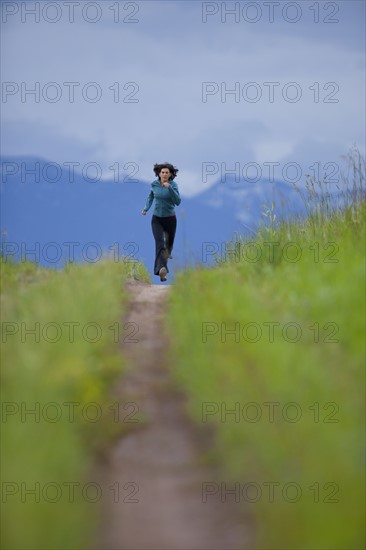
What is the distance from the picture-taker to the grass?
3.41 meters

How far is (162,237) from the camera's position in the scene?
1298 centimetres

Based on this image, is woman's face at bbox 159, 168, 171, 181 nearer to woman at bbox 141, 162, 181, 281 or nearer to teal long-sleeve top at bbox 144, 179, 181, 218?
woman at bbox 141, 162, 181, 281

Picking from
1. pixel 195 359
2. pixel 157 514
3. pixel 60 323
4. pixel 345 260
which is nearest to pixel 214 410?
pixel 195 359

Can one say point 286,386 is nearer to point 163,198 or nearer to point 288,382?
point 288,382

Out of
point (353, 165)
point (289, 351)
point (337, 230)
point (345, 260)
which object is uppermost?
point (353, 165)

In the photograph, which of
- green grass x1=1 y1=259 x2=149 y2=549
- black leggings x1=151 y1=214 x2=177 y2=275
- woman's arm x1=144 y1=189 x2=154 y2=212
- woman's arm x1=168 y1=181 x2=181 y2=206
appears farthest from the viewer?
woman's arm x1=144 y1=189 x2=154 y2=212

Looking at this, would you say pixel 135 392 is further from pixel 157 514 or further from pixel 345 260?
pixel 345 260

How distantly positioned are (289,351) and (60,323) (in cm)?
205

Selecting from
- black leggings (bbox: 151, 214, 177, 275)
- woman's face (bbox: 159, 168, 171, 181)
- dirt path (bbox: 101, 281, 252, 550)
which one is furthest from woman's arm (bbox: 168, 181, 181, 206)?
dirt path (bbox: 101, 281, 252, 550)

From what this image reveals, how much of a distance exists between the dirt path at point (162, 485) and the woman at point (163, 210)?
7747 millimetres

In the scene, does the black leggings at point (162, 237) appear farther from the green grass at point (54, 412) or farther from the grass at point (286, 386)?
the green grass at point (54, 412)

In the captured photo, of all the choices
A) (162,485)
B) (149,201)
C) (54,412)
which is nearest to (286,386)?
(162,485)

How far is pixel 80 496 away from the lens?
3.62 metres

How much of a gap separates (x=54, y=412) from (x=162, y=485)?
88 cm
